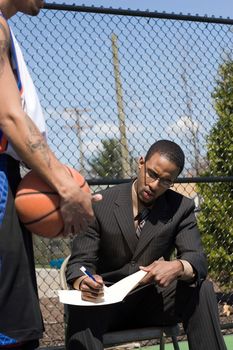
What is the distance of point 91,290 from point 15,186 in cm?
122

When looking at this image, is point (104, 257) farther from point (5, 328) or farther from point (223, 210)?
point (223, 210)

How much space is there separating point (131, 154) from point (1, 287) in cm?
354

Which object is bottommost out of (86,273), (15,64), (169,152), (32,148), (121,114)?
(86,273)

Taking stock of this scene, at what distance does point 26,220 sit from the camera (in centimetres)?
216

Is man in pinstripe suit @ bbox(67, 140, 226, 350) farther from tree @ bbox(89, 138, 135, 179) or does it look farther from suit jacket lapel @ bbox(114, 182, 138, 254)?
tree @ bbox(89, 138, 135, 179)

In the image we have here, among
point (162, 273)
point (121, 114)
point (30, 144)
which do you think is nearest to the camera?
point (30, 144)

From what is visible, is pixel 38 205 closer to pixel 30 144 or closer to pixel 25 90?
pixel 30 144

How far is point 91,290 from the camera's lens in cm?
328

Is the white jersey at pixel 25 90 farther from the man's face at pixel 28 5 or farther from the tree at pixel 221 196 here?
the tree at pixel 221 196

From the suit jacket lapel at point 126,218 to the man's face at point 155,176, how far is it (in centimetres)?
10

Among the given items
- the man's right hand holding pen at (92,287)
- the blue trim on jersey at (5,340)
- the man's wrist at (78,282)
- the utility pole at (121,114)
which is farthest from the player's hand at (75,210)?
the utility pole at (121,114)

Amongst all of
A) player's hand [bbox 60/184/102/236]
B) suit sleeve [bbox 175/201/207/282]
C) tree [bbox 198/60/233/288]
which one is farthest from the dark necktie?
tree [bbox 198/60/233/288]

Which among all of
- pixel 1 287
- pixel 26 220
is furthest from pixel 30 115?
pixel 1 287

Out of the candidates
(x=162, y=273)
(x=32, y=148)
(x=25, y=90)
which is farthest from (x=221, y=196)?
(x=32, y=148)
